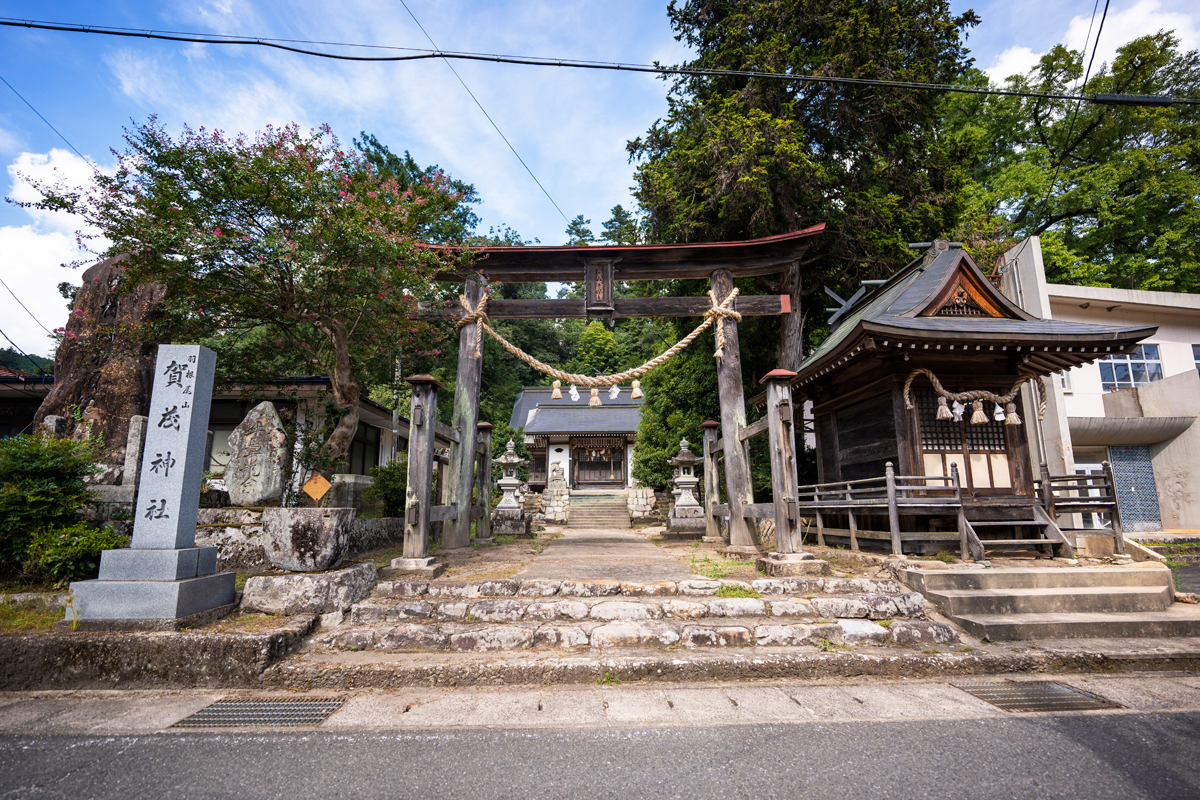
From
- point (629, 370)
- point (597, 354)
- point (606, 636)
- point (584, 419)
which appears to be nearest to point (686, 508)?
point (629, 370)

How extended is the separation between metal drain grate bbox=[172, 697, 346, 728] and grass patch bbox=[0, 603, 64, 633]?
2.15m

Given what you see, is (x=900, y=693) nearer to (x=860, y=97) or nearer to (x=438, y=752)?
(x=438, y=752)

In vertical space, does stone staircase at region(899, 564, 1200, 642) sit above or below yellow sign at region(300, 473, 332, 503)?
below

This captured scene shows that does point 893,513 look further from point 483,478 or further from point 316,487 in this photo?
point 316,487

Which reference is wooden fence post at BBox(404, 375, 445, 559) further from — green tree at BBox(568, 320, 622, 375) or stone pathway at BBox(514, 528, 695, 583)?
green tree at BBox(568, 320, 622, 375)

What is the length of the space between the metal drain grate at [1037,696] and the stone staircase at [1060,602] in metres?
0.78

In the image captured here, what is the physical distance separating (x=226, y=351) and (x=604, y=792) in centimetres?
898

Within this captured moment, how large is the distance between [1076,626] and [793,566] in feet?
8.45

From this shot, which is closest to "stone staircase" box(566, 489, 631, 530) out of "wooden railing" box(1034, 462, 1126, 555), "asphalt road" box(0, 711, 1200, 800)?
"wooden railing" box(1034, 462, 1126, 555)

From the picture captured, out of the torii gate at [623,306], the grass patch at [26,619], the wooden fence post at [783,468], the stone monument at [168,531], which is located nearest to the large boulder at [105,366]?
the grass patch at [26,619]

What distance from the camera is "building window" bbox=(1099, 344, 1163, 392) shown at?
13.7 metres

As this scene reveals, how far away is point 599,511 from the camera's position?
2077cm

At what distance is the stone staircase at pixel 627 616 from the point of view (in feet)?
14.4

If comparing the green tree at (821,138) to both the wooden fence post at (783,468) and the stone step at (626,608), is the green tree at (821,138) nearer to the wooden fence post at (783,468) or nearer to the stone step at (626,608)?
the wooden fence post at (783,468)
